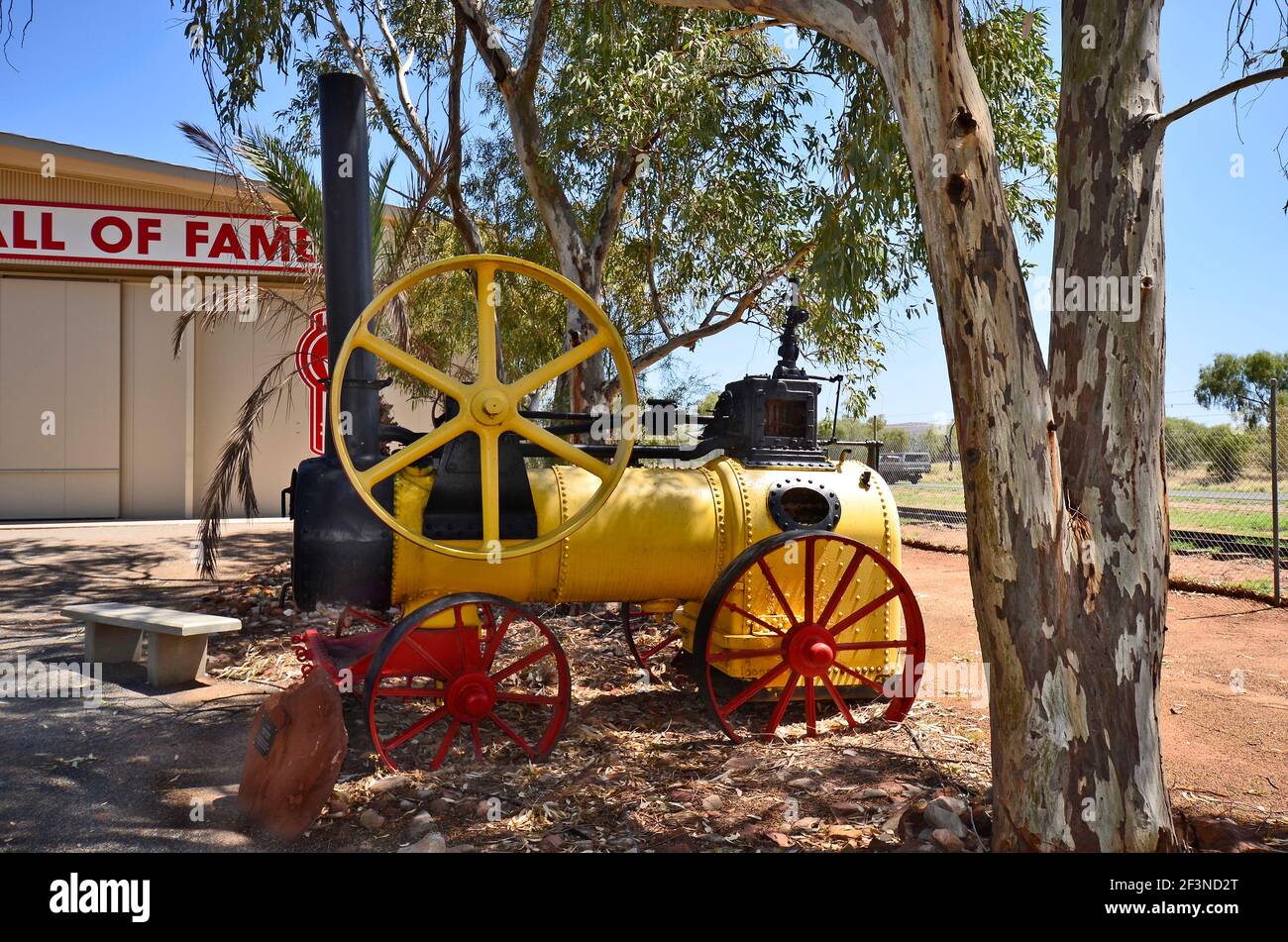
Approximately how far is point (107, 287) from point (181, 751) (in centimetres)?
1226

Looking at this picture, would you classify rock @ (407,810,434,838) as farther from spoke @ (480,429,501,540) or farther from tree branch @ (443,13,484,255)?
tree branch @ (443,13,484,255)

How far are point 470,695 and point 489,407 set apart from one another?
1.36m

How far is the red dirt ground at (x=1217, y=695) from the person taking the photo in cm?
429

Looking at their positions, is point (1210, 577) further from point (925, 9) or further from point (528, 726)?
point (925, 9)

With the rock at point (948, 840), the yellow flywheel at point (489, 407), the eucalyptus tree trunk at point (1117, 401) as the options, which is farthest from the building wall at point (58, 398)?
the eucalyptus tree trunk at point (1117, 401)

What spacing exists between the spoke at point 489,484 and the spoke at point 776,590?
139cm

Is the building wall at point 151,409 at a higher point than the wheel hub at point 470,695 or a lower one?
higher

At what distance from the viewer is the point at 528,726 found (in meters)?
5.13

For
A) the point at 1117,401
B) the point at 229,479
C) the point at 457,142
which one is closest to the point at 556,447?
the point at 1117,401

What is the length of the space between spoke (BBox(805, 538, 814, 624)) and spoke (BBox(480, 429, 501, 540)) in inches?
65.1

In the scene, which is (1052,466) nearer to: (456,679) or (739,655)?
(739,655)

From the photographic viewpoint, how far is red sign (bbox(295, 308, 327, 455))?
9.79 meters

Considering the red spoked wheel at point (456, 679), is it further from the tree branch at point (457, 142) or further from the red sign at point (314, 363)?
the tree branch at point (457, 142)

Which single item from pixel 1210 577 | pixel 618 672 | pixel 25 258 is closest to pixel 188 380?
pixel 25 258
